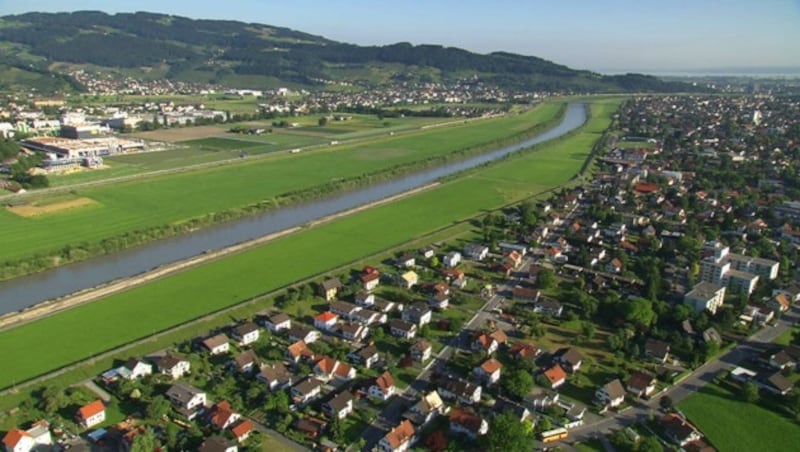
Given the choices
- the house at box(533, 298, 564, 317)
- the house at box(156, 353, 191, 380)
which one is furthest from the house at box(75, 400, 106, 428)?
the house at box(533, 298, 564, 317)

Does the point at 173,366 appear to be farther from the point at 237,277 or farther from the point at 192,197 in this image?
the point at 192,197

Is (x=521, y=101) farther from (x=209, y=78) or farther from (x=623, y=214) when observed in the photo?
(x=623, y=214)

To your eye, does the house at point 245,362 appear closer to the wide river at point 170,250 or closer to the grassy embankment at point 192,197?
the wide river at point 170,250

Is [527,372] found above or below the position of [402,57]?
below

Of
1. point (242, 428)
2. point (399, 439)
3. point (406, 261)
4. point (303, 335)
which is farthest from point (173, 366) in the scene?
point (406, 261)

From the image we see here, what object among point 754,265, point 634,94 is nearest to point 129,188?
point 754,265

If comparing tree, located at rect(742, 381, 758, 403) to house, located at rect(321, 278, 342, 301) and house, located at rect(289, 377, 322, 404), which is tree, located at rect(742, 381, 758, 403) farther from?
house, located at rect(321, 278, 342, 301)

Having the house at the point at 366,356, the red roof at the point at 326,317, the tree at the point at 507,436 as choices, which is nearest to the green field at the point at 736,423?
the tree at the point at 507,436
